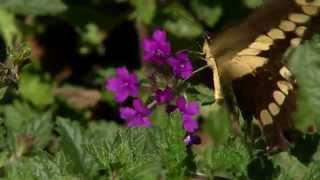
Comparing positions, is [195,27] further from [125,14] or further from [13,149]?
[13,149]

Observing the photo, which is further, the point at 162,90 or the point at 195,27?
the point at 195,27

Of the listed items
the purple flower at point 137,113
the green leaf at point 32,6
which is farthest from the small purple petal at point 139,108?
the green leaf at point 32,6

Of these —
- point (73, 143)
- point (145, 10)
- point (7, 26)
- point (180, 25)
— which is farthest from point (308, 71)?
point (7, 26)

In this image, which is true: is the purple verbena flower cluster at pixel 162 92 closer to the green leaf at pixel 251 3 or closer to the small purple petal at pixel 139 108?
the small purple petal at pixel 139 108

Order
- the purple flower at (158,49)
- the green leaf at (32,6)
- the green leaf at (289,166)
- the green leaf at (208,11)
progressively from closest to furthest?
1. the green leaf at (289,166)
2. the purple flower at (158,49)
3. the green leaf at (32,6)
4. the green leaf at (208,11)

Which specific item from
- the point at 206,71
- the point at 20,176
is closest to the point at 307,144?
the point at 206,71

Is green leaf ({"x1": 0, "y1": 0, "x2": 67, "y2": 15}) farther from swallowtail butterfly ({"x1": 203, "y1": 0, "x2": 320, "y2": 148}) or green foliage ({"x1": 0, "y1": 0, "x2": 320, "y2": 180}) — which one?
swallowtail butterfly ({"x1": 203, "y1": 0, "x2": 320, "y2": 148})
